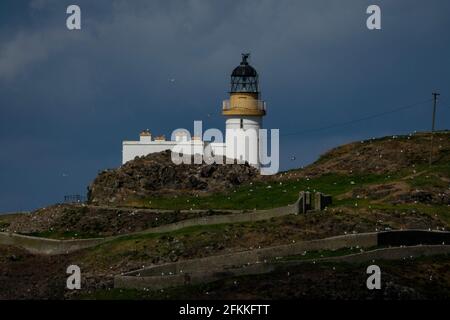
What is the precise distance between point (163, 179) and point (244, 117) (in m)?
9.16

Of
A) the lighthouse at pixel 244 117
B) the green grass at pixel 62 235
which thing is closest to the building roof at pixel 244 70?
the lighthouse at pixel 244 117

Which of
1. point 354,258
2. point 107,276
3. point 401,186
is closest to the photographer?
point 354,258

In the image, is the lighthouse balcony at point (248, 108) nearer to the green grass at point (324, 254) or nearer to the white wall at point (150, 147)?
the white wall at point (150, 147)

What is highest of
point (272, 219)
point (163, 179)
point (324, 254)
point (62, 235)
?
point (163, 179)

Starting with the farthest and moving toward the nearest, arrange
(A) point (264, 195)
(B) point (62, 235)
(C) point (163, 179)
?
(C) point (163, 179) < (A) point (264, 195) < (B) point (62, 235)

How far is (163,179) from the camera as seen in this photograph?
11619cm

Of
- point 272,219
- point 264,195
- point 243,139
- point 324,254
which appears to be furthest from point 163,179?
point 324,254

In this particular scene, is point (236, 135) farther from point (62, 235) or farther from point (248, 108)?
point (62, 235)

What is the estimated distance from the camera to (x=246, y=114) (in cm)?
12238
